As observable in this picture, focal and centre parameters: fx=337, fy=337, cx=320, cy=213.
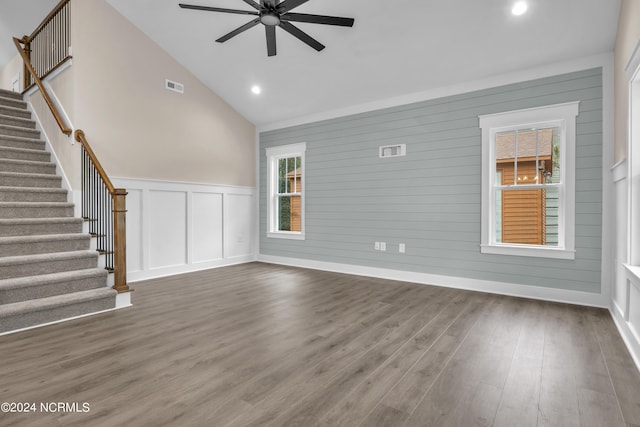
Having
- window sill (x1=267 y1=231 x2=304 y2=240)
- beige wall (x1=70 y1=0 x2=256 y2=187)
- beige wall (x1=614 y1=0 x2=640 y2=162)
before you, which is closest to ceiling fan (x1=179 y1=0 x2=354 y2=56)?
beige wall (x1=614 y1=0 x2=640 y2=162)

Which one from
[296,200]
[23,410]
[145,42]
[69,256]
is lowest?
[23,410]

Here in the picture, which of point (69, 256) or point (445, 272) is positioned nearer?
point (69, 256)

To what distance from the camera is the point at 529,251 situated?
13.5 feet

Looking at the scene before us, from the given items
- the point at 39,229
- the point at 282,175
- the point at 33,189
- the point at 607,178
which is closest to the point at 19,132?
the point at 33,189

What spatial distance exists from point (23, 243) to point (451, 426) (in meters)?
4.24

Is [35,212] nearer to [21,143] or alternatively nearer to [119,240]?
[119,240]

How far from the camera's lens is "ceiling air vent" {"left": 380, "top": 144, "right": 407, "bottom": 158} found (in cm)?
514

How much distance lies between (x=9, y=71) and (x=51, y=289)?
6010 mm

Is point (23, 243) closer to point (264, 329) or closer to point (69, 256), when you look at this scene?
point (69, 256)

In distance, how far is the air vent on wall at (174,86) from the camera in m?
5.54

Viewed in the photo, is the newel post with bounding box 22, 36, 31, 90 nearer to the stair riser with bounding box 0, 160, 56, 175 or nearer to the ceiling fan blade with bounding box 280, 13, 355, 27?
the stair riser with bounding box 0, 160, 56, 175

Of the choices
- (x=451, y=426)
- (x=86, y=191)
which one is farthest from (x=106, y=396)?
(x=86, y=191)

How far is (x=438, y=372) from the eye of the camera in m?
2.27

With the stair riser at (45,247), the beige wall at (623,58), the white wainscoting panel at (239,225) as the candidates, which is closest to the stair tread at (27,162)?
the stair riser at (45,247)
